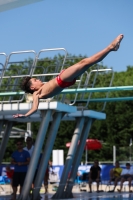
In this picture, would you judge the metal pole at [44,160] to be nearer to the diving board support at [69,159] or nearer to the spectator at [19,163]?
the spectator at [19,163]

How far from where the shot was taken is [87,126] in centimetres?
1934

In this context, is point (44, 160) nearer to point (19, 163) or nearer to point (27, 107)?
point (19, 163)

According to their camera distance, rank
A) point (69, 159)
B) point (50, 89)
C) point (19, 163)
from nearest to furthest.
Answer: point (50, 89) → point (19, 163) → point (69, 159)

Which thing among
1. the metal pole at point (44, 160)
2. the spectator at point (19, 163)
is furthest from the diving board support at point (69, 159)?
the spectator at point (19, 163)

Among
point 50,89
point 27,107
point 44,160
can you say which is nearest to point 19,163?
point 44,160

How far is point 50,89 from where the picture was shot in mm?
10289

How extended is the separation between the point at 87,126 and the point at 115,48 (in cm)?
1004

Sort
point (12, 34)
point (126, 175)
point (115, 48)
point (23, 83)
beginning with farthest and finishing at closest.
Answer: point (12, 34) < point (126, 175) < point (23, 83) < point (115, 48)

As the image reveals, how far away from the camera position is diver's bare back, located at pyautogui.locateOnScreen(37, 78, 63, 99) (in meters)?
10.2

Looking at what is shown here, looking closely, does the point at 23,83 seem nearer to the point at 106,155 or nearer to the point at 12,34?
the point at 106,155

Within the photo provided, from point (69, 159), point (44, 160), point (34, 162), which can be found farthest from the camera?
point (69, 159)

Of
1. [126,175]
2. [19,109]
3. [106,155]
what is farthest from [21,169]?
[106,155]

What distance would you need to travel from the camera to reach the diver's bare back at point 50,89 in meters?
10.2

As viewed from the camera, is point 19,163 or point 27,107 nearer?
point 19,163
